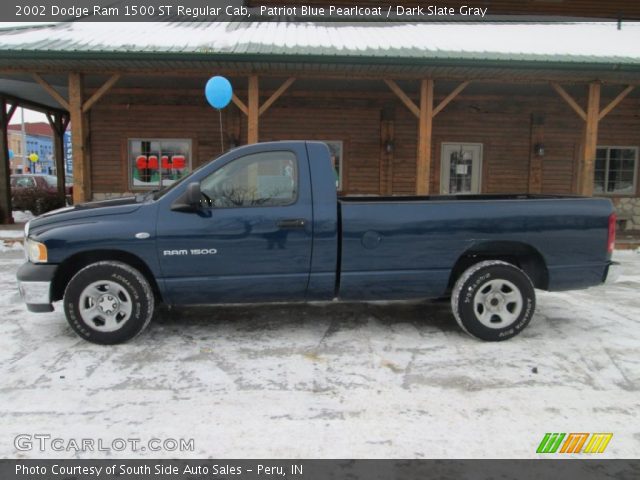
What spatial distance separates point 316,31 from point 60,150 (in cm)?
964

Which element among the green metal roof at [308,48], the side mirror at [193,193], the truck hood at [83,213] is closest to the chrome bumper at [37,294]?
the truck hood at [83,213]

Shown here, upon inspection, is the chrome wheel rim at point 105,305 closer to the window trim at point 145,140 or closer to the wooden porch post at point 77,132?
the wooden porch post at point 77,132

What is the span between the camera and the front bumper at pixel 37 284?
4.29 m

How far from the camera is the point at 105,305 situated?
436 centimetres

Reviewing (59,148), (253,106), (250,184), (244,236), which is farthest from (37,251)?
(59,148)

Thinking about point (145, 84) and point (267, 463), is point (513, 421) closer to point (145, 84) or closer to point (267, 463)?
point (267, 463)

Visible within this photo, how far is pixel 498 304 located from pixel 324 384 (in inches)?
75.2

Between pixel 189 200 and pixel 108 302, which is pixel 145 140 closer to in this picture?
pixel 108 302

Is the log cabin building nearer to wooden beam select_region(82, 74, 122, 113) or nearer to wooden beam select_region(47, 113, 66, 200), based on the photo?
wooden beam select_region(47, 113, 66, 200)

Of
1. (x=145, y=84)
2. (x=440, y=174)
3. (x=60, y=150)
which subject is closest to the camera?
(x=145, y=84)

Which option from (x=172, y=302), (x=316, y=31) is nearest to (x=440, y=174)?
(x=316, y=31)

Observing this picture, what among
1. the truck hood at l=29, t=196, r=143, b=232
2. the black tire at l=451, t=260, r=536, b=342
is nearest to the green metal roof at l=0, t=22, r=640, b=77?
the truck hood at l=29, t=196, r=143, b=232

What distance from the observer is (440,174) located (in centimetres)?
1369

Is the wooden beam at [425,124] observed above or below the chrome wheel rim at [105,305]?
above
